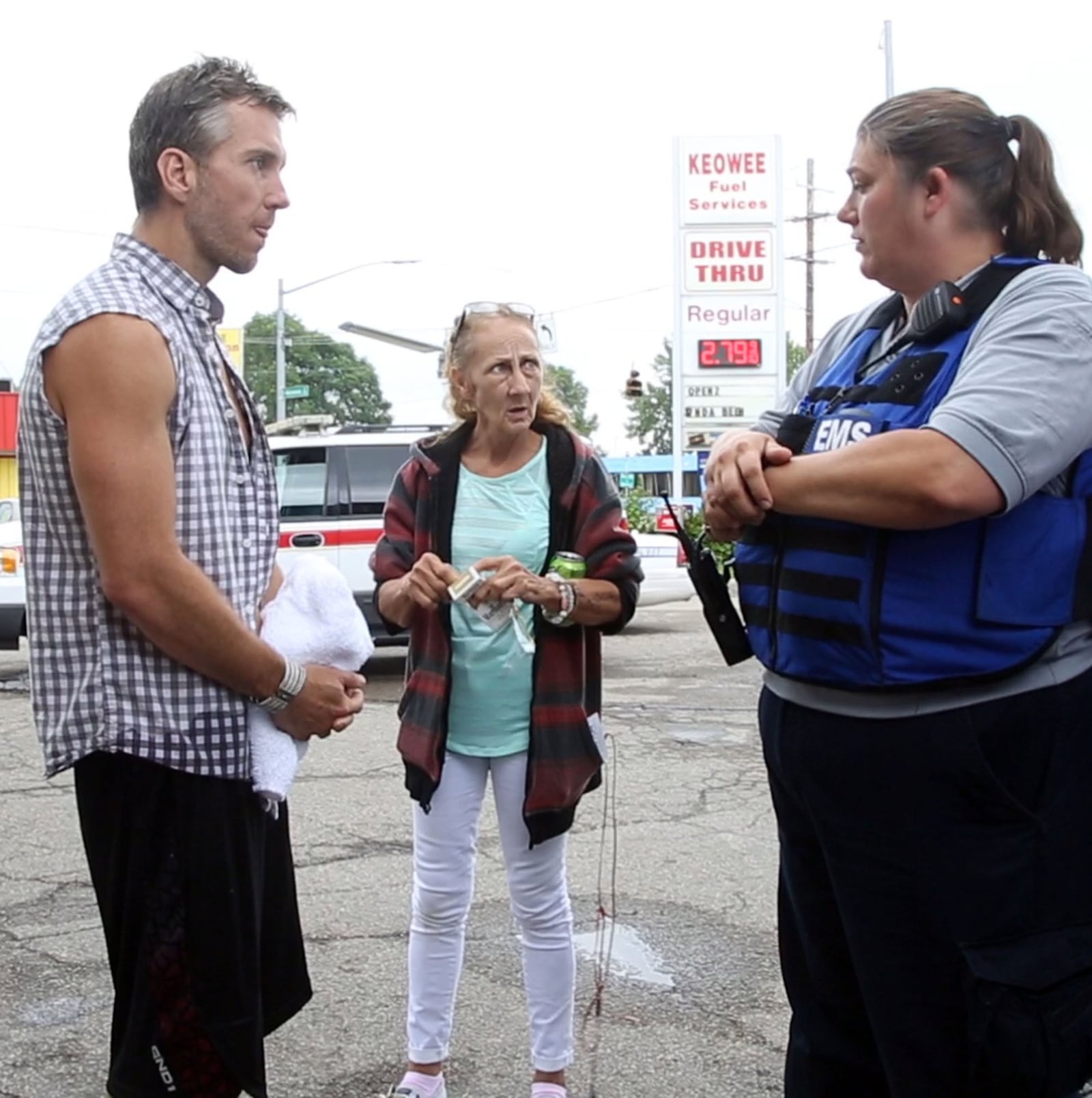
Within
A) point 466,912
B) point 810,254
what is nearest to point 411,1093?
point 466,912

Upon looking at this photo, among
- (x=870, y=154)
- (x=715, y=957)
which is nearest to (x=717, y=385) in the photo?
(x=715, y=957)

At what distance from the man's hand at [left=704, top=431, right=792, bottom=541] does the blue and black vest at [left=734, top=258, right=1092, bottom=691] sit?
98 millimetres

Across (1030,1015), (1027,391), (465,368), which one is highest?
(465,368)

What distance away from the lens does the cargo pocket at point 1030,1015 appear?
2096 millimetres

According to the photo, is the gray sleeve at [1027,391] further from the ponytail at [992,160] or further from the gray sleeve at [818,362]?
the gray sleeve at [818,362]

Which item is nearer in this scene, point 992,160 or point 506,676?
point 992,160

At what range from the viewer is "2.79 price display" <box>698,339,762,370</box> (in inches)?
960

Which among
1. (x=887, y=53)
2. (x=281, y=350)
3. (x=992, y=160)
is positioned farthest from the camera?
(x=281, y=350)

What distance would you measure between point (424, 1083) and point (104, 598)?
169 centimetres

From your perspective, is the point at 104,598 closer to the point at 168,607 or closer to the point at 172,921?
the point at 168,607

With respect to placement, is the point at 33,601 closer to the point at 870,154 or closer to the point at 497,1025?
the point at 870,154

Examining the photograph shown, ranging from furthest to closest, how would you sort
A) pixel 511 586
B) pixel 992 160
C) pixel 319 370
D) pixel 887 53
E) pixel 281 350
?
pixel 319 370
pixel 281 350
pixel 887 53
pixel 511 586
pixel 992 160

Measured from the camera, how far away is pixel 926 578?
7.06 ft

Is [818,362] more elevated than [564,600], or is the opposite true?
[818,362]
